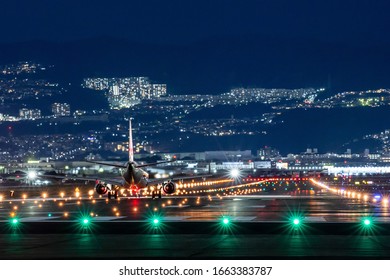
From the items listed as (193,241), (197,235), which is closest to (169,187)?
(197,235)

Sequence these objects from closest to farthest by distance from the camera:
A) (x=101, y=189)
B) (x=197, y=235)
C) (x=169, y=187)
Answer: (x=197, y=235) < (x=101, y=189) < (x=169, y=187)

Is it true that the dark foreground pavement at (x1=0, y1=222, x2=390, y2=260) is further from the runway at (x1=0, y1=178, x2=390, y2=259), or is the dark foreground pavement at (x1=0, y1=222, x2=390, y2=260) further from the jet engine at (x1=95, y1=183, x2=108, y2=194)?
the jet engine at (x1=95, y1=183, x2=108, y2=194)

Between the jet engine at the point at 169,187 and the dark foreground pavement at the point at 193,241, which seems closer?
the dark foreground pavement at the point at 193,241

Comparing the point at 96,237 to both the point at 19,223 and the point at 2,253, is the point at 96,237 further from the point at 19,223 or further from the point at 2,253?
the point at 19,223

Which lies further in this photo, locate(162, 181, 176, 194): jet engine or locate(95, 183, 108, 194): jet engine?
locate(162, 181, 176, 194): jet engine

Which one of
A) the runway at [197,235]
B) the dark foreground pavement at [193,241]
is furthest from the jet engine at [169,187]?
the dark foreground pavement at [193,241]

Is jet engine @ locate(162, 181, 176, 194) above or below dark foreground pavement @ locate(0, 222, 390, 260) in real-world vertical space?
above

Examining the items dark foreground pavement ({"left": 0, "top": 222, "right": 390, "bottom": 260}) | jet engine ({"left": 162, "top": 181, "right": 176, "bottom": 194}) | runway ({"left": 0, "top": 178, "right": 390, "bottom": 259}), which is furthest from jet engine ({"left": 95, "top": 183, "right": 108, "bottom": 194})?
dark foreground pavement ({"left": 0, "top": 222, "right": 390, "bottom": 260})

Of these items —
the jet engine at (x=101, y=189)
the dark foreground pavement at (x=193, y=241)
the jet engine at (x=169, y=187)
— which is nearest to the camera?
the dark foreground pavement at (x=193, y=241)

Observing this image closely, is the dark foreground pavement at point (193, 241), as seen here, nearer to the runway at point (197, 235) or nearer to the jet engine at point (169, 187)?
the runway at point (197, 235)

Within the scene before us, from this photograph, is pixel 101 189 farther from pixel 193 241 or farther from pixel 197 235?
pixel 193 241

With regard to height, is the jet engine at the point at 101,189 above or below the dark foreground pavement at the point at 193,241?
above
